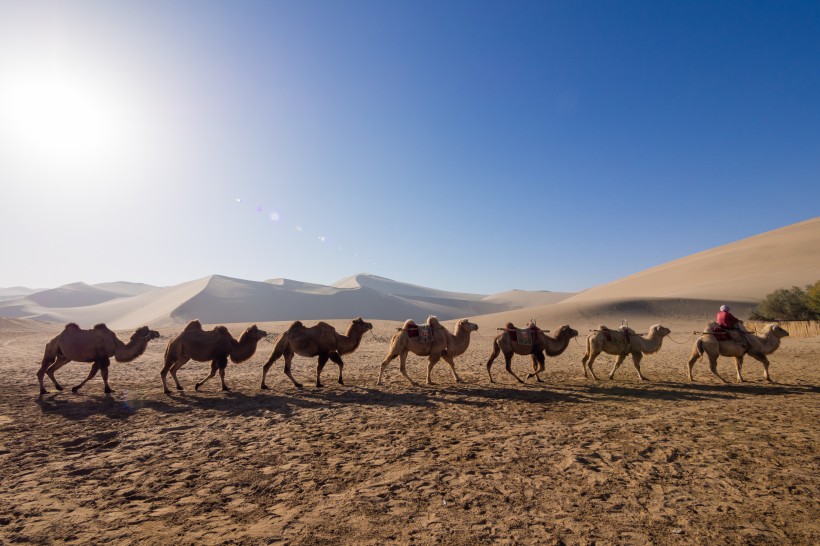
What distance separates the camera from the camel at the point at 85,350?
944 cm

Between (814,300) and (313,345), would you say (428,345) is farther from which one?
(814,300)

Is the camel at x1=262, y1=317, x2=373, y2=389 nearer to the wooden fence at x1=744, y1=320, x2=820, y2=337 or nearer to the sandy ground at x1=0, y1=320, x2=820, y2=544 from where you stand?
the sandy ground at x1=0, y1=320, x2=820, y2=544

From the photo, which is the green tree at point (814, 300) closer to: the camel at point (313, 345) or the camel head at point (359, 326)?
the camel head at point (359, 326)

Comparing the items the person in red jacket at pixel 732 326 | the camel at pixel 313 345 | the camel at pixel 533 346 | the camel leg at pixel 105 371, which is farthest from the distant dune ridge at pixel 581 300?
the camel leg at pixel 105 371

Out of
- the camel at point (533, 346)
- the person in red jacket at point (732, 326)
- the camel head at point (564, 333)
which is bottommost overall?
the camel at point (533, 346)

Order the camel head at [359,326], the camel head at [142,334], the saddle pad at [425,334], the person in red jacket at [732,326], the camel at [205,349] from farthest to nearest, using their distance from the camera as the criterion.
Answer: the camel head at [359,326]
the person in red jacket at [732,326]
the saddle pad at [425,334]
the camel head at [142,334]
the camel at [205,349]

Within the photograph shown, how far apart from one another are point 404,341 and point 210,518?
780 cm

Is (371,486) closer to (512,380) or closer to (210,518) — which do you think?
(210,518)

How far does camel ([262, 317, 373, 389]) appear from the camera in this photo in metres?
10.8

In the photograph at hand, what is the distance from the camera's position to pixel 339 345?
11.5 meters

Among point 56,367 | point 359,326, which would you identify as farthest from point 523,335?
point 56,367

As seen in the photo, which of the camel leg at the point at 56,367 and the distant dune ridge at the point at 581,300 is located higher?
the distant dune ridge at the point at 581,300

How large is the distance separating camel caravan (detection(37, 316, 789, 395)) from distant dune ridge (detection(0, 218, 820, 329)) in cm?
3195

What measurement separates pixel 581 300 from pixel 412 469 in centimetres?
5598
